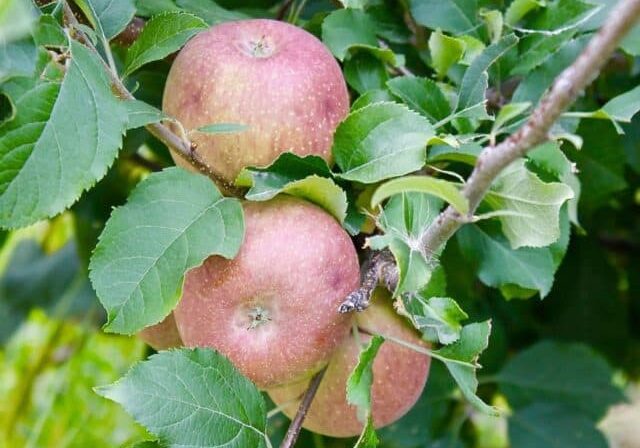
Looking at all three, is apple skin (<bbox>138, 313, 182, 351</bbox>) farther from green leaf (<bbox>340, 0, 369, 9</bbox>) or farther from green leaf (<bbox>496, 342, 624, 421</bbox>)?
green leaf (<bbox>496, 342, 624, 421</bbox>)

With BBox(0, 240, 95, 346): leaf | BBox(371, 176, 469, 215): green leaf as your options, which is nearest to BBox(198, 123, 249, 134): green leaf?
BBox(371, 176, 469, 215): green leaf

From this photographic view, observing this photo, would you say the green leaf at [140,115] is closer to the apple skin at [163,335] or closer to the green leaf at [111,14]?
the green leaf at [111,14]

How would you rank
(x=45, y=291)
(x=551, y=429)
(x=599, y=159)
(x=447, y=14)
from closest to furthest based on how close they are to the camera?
1. (x=447, y=14)
2. (x=599, y=159)
3. (x=551, y=429)
4. (x=45, y=291)

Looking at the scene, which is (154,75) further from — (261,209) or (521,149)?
(521,149)

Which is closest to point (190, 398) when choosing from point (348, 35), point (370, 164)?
point (370, 164)

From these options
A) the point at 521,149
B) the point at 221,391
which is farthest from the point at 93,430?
the point at 521,149

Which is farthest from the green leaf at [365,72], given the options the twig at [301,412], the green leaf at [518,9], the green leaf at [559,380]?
the green leaf at [559,380]

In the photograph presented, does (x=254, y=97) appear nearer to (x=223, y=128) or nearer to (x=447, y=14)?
(x=223, y=128)
